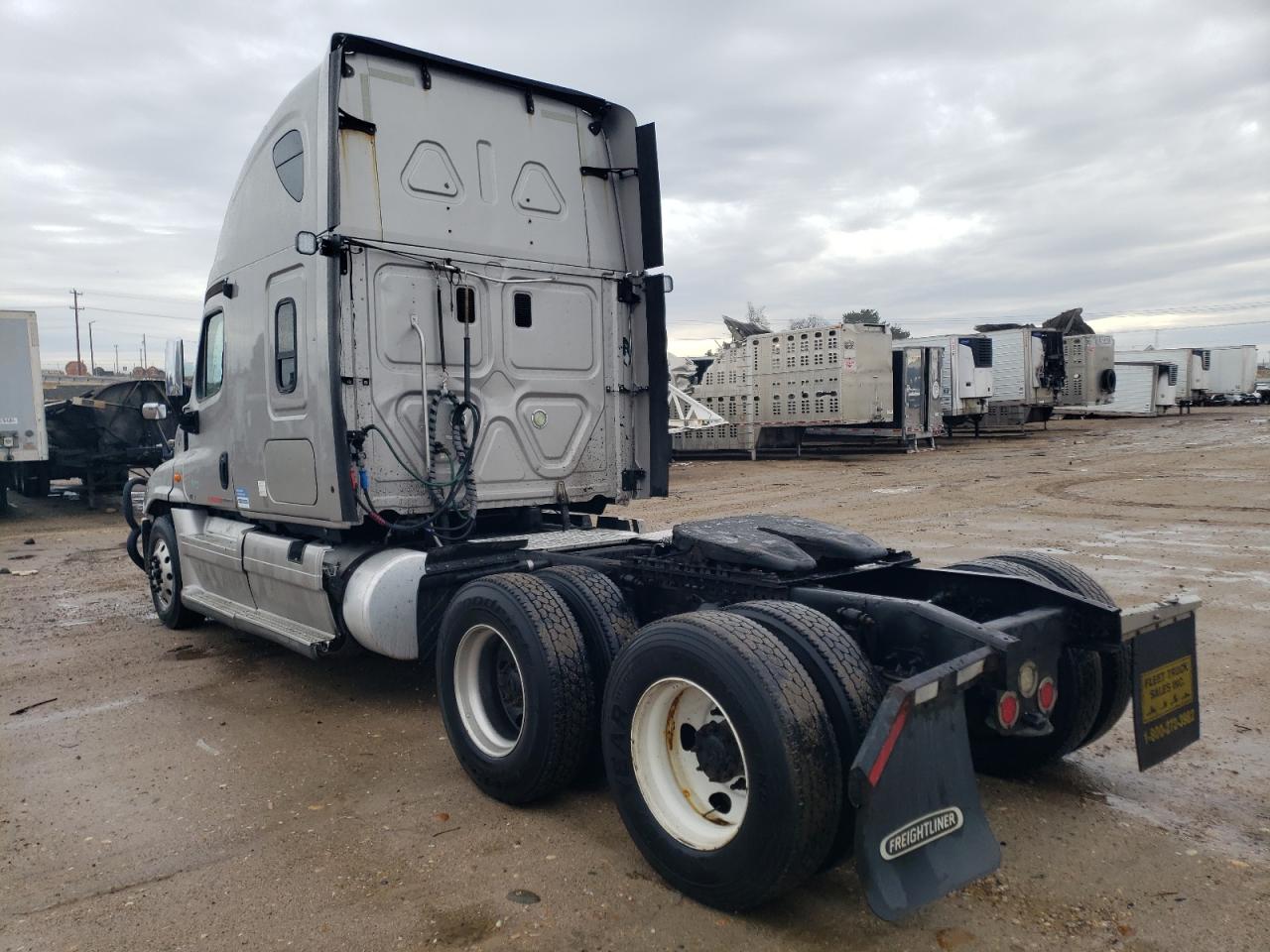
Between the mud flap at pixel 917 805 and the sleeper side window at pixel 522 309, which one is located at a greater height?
the sleeper side window at pixel 522 309

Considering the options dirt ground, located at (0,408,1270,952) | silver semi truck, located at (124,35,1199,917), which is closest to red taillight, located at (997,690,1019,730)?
silver semi truck, located at (124,35,1199,917)

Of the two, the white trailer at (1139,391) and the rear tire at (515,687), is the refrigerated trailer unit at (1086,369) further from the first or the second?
the rear tire at (515,687)

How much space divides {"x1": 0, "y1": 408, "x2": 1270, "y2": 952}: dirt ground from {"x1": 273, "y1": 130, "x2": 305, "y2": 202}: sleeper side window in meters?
2.99

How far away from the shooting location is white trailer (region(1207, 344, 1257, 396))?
4612 centimetres

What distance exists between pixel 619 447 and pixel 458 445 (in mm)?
1197

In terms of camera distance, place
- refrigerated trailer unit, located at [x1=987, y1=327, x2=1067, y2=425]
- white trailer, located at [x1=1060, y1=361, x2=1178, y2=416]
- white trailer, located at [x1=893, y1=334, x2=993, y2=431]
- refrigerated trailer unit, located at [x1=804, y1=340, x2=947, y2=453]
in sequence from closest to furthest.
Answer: refrigerated trailer unit, located at [x1=804, y1=340, x2=947, y2=453] → white trailer, located at [x1=893, y1=334, x2=993, y2=431] → refrigerated trailer unit, located at [x1=987, y1=327, x2=1067, y2=425] → white trailer, located at [x1=1060, y1=361, x2=1178, y2=416]

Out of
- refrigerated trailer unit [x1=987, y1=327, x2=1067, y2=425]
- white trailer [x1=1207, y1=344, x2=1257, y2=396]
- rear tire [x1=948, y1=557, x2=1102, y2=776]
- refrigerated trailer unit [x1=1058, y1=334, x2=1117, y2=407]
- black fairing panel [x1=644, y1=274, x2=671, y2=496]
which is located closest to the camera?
rear tire [x1=948, y1=557, x2=1102, y2=776]

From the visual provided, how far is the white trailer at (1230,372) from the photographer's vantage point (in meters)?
46.1

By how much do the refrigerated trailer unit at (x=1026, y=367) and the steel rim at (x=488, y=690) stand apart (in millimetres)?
26226

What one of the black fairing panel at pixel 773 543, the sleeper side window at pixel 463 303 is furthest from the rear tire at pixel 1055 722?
the sleeper side window at pixel 463 303

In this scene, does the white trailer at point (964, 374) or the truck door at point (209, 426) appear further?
the white trailer at point (964, 374)

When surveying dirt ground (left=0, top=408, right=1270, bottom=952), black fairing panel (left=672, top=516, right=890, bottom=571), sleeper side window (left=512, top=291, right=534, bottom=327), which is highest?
sleeper side window (left=512, top=291, right=534, bottom=327)

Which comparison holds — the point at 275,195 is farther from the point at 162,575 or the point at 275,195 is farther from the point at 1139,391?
the point at 1139,391

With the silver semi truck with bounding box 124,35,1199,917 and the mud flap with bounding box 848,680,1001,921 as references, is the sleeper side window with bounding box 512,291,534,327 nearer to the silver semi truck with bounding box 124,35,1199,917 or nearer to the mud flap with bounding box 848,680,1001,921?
the silver semi truck with bounding box 124,35,1199,917
